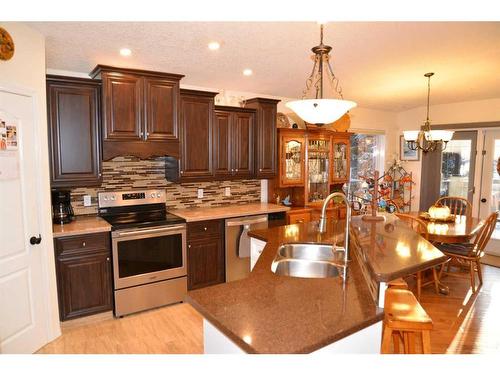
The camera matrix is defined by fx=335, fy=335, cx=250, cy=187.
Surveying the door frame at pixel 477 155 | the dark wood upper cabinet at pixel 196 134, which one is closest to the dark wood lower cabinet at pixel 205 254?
the dark wood upper cabinet at pixel 196 134

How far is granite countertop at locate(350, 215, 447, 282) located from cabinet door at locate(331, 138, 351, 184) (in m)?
2.32

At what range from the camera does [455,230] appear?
3424 millimetres

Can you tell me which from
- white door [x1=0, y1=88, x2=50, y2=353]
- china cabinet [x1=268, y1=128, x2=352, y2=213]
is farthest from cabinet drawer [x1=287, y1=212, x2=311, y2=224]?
white door [x1=0, y1=88, x2=50, y2=353]

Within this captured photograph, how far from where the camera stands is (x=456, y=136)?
5.42 m

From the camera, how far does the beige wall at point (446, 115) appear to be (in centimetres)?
490

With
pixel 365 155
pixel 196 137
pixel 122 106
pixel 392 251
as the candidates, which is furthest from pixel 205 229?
pixel 365 155

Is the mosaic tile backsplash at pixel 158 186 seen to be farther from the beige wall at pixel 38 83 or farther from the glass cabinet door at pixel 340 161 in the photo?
the glass cabinet door at pixel 340 161

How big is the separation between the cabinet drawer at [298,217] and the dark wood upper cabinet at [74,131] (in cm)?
218

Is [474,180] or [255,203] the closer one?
[255,203]

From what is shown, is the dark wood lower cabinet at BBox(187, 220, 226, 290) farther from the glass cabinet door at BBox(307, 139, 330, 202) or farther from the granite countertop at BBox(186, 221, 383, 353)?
the granite countertop at BBox(186, 221, 383, 353)

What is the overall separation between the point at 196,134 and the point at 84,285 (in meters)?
1.82
